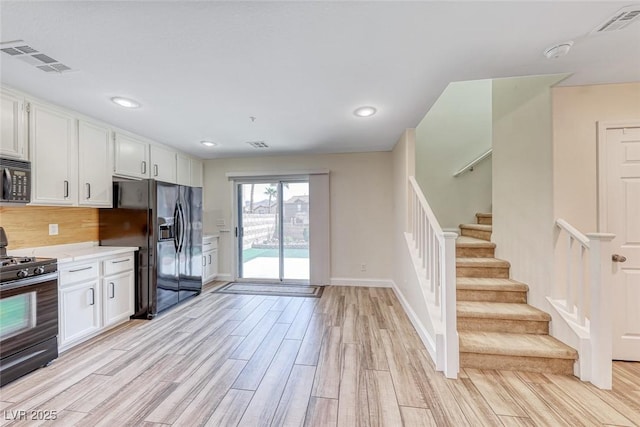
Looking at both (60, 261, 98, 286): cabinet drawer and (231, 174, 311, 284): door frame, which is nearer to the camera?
(60, 261, 98, 286): cabinet drawer

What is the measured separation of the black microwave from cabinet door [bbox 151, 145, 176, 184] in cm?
163

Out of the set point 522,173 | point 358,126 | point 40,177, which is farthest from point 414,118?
point 40,177

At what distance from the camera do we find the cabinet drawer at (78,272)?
2454 mm

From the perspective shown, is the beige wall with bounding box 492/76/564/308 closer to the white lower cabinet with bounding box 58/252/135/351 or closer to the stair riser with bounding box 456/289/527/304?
the stair riser with bounding box 456/289/527/304

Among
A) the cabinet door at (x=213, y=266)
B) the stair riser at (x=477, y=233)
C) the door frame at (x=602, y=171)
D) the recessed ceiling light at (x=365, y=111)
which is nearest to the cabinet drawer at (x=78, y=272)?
Result: the cabinet door at (x=213, y=266)

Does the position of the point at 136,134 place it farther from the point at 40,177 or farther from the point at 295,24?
the point at 295,24

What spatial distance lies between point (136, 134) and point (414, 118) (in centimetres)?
361

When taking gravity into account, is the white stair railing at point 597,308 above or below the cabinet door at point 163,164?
below

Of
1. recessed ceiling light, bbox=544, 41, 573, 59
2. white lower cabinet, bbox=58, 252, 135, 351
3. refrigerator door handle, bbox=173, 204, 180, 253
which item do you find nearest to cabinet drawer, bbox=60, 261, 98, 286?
white lower cabinet, bbox=58, 252, 135, 351

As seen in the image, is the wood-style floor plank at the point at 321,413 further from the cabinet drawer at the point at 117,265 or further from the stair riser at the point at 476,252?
the cabinet drawer at the point at 117,265

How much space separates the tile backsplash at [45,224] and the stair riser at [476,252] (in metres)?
4.55

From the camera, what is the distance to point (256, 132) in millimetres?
3568

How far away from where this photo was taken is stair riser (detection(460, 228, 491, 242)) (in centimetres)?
341

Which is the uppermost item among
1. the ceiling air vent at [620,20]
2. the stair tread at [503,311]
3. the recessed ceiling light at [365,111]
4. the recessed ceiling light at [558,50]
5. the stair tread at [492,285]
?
the recessed ceiling light at [365,111]
